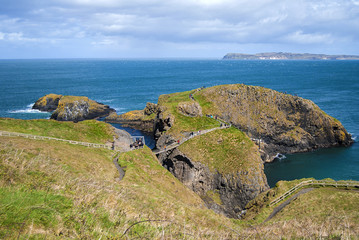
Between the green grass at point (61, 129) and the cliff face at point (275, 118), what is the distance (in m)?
29.5

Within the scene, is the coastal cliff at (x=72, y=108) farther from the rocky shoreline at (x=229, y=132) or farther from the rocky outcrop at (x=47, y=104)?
the rocky shoreline at (x=229, y=132)

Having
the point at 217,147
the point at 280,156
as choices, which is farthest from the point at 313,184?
the point at 280,156

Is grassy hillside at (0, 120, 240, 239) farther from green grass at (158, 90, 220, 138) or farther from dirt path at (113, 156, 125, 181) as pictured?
green grass at (158, 90, 220, 138)

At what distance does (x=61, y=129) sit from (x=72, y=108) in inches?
2021

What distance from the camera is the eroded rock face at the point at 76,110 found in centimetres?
8475

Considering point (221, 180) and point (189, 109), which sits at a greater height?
point (189, 109)

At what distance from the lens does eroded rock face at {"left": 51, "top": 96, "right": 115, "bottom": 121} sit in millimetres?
84750

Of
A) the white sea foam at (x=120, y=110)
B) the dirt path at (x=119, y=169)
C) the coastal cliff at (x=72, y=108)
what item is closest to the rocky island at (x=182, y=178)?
the dirt path at (x=119, y=169)

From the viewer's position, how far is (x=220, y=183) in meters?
42.6

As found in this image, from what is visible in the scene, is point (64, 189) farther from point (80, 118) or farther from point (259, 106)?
point (80, 118)

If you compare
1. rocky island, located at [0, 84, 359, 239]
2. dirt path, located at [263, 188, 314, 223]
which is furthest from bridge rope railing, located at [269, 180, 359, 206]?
dirt path, located at [263, 188, 314, 223]

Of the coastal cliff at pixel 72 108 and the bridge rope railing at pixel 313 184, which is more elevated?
the coastal cliff at pixel 72 108

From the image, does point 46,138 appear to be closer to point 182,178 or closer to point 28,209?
point 182,178

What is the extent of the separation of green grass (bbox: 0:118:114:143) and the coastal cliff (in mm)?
45137
